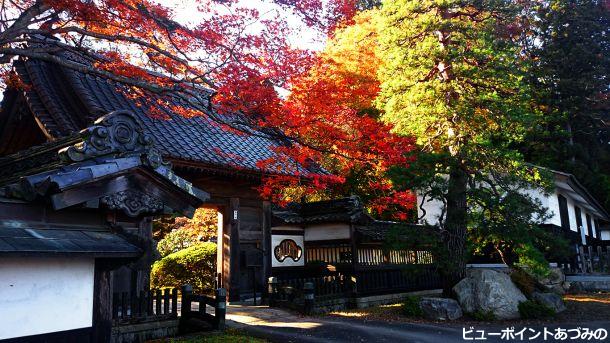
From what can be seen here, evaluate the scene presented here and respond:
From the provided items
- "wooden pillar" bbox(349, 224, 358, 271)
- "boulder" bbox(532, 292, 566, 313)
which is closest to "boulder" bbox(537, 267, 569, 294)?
"boulder" bbox(532, 292, 566, 313)

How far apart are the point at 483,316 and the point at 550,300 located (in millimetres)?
2616

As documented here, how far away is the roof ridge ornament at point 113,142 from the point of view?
546 centimetres

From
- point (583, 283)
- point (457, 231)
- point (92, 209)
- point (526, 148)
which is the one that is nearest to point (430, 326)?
point (457, 231)

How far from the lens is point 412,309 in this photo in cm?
1252

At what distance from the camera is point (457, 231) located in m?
12.9

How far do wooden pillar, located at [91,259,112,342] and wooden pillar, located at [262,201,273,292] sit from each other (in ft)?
32.7

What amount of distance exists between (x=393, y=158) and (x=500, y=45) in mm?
5302

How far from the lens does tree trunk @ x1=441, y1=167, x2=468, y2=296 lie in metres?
12.6

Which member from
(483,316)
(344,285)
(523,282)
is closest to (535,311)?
(483,316)

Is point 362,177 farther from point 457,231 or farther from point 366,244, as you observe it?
point 457,231

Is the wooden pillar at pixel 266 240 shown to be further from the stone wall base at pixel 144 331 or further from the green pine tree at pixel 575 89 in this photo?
the green pine tree at pixel 575 89

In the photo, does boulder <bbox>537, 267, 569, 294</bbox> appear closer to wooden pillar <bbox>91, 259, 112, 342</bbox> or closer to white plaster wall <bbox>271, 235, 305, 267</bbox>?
white plaster wall <bbox>271, 235, 305, 267</bbox>

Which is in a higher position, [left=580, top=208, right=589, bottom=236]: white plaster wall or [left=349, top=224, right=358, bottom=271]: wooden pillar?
[left=580, top=208, right=589, bottom=236]: white plaster wall

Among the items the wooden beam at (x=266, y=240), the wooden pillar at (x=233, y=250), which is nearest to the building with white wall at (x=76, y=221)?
the wooden pillar at (x=233, y=250)
